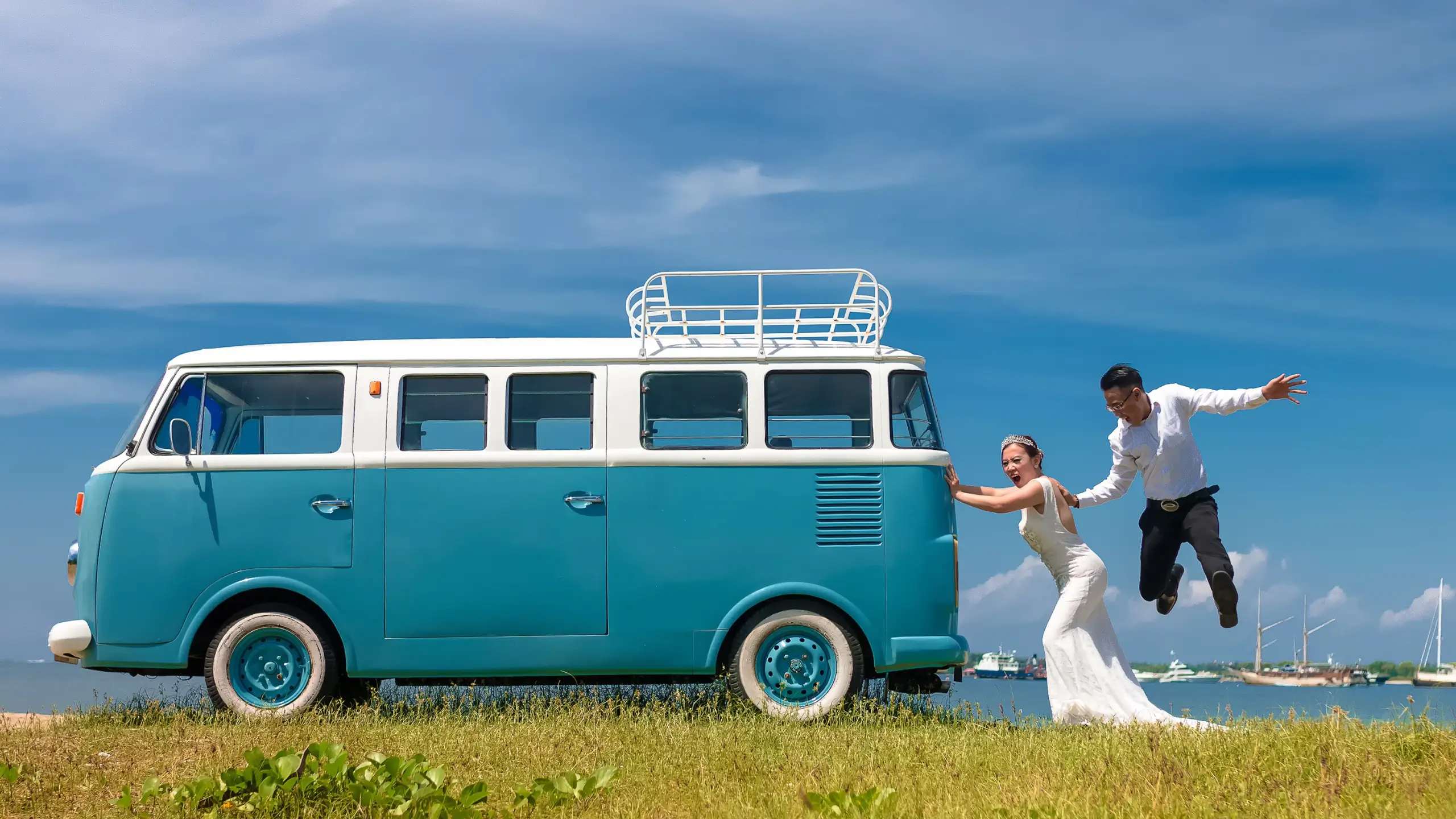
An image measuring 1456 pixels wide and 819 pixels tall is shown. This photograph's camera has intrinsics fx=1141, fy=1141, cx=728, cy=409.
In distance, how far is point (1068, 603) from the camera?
28.3 ft

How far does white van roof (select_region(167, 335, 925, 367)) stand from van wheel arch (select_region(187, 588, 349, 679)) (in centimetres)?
182

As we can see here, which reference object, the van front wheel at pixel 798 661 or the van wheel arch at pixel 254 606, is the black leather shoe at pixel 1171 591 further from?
the van wheel arch at pixel 254 606

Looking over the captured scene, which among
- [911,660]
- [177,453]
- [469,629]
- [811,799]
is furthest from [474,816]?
[177,453]

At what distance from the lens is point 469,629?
8.66m

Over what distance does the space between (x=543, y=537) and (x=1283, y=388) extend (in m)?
5.61

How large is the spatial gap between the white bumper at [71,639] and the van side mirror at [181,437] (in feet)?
4.90

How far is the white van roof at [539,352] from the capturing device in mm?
8922

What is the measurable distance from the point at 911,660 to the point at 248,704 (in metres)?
5.07

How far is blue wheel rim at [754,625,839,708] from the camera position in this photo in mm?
8633

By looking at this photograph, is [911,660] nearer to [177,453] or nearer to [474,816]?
[474,816]

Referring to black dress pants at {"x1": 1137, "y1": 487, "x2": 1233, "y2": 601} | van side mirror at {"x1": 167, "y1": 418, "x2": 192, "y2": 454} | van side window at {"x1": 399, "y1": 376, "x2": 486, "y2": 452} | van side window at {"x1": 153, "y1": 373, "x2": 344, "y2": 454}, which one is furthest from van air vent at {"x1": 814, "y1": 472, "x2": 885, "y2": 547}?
van side mirror at {"x1": 167, "y1": 418, "x2": 192, "y2": 454}

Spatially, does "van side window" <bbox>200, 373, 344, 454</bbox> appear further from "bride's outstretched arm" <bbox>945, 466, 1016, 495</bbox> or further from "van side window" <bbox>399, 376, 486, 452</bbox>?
"bride's outstretched arm" <bbox>945, 466, 1016, 495</bbox>

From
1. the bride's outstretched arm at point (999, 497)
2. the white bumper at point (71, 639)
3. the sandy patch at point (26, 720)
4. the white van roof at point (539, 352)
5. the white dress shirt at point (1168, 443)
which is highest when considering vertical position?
the white van roof at point (539, 352)

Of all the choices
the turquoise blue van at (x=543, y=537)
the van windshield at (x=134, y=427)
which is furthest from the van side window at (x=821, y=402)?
the van windshield at (x=134, y=427)
